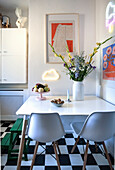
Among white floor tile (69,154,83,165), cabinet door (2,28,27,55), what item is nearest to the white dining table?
white floor tile (69,154,83,165)

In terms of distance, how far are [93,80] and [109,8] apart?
1144 millimetres

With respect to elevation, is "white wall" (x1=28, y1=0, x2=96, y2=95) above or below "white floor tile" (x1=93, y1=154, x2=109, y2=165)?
above

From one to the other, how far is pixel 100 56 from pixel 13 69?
174cm

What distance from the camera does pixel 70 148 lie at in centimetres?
188

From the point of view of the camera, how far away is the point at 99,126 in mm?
1219

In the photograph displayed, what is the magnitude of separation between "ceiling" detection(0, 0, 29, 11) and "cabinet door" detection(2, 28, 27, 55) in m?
0.56

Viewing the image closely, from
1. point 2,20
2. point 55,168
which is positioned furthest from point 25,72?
point 55,168

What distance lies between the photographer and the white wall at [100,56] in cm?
174

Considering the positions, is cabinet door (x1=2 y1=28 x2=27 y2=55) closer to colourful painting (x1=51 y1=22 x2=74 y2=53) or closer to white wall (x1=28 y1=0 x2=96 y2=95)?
white wall (x1=28 y1=0 x2=96 y2=95)

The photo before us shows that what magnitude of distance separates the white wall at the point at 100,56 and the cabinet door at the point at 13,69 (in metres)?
1.50

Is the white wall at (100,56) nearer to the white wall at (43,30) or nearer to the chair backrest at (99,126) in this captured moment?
the white wall at (43,30)

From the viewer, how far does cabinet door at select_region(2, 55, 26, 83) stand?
275cm

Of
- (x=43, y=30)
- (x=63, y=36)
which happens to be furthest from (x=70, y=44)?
(x=43, y=30)

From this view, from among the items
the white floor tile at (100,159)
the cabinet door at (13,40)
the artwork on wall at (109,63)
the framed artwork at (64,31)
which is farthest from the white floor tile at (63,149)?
the cabinet door at (13,40)
